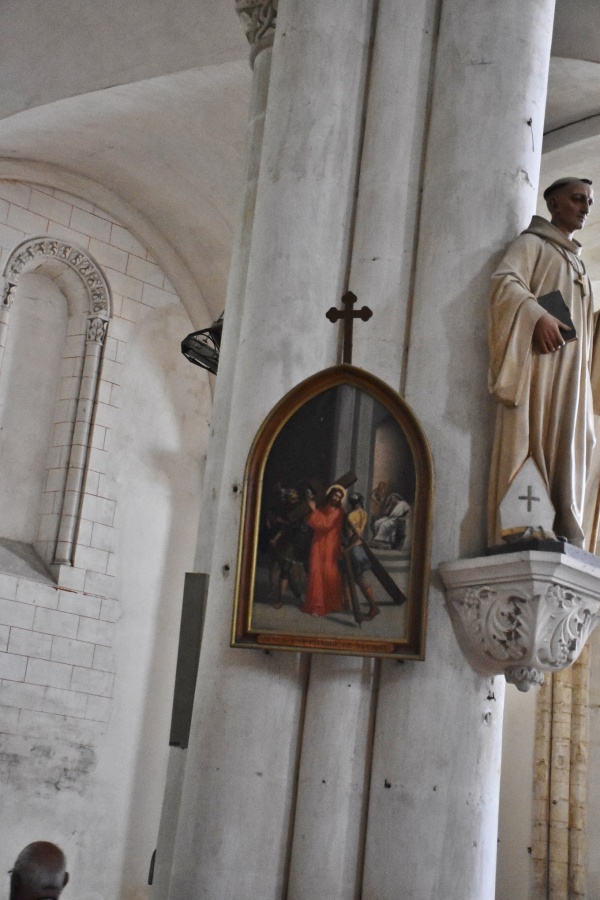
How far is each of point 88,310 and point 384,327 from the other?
20.1 feet

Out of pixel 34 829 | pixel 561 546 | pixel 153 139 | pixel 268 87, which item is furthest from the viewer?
pixel 153 139

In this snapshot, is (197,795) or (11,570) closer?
(197,795)

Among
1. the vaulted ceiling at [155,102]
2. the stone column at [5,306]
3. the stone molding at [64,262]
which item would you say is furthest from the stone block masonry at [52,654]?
the vaulted ceiling at [155,102]

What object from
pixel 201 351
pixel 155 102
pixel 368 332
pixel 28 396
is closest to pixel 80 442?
pixel 28 396

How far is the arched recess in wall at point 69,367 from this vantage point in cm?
991

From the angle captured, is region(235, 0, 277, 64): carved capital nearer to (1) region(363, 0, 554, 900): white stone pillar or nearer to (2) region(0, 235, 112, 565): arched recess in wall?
(1) region(363, 0, 554, 900): white stone pillar

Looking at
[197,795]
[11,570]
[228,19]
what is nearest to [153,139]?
[228,19]

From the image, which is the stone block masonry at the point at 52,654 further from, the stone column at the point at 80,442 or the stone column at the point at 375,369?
the stone column at the point at 375,369

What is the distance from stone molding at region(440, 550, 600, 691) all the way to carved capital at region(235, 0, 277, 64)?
2.91 m

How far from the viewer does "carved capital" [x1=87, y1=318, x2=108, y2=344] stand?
34.1 feet

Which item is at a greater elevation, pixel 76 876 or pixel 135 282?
pixel 135 282

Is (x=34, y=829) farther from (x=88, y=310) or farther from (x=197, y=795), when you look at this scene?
(x=197, y=795)

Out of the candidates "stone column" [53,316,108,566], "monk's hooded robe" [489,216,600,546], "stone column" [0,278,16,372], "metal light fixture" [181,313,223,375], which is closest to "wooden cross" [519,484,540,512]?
"monk's hooded robe" [489,216,600,546]

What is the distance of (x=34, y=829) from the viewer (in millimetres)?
9047
